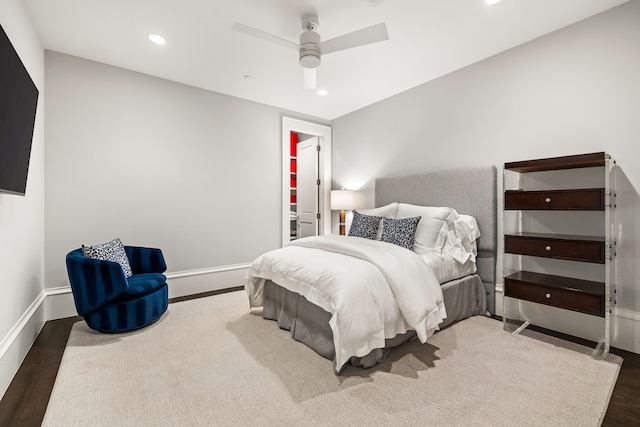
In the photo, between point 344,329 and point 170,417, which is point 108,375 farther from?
point 344,329

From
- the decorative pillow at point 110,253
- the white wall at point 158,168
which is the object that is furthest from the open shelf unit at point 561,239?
the decorative pillow at point 110,253

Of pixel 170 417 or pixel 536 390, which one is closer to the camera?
pixel 170 417

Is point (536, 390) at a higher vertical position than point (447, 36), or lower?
lower

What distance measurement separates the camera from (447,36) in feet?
9.27

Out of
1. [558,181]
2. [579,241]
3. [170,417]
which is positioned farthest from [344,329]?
[558,181]

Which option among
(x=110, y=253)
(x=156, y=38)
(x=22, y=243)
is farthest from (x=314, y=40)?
(x=22, y=243)

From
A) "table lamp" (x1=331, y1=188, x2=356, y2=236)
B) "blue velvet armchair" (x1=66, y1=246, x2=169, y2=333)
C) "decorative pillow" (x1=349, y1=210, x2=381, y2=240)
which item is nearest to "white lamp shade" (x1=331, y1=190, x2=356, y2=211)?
"table lamp" (x1=331, y1=188, x2=356, y2=236)

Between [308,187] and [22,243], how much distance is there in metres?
4.02

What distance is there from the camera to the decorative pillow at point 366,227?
3527mm

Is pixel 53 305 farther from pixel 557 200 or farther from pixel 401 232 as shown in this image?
pixel 557 200

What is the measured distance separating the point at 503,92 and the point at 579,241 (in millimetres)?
1704

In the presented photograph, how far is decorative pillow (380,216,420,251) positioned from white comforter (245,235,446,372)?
1.71ft

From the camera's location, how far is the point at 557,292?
96.0 inches

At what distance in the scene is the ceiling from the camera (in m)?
2.43
